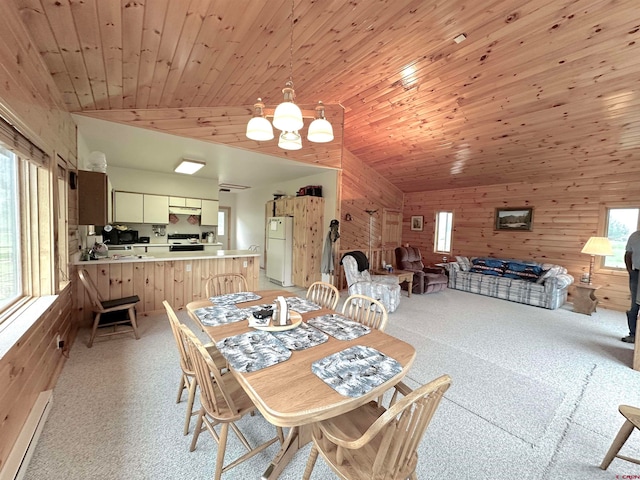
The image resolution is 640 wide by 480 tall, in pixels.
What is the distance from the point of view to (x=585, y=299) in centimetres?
455

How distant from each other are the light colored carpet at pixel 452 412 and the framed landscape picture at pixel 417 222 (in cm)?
428

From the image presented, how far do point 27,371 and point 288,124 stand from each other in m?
2.21

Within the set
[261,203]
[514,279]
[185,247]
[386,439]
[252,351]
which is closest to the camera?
[386,439]

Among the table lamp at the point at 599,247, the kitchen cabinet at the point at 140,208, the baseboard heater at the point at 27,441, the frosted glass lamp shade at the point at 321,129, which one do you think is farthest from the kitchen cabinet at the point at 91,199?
the table lamp at the point at 599,247

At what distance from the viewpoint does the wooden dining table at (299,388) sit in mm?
1036

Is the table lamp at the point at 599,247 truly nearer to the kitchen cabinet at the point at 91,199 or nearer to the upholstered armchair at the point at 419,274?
the upholstered armchair at the point at 419,274

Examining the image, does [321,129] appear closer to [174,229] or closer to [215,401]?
[215,401]

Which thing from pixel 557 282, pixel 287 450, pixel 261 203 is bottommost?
pixel 287 450

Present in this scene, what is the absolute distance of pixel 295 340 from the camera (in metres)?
1.61

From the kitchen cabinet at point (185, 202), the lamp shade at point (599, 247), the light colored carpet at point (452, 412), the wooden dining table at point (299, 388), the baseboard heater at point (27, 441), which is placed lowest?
the light colored carpet at point (452, 412)

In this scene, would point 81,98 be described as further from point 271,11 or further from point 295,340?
point 295,340

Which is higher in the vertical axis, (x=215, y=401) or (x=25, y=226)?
(x=25, y=226)

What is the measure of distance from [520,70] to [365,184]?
148 inches

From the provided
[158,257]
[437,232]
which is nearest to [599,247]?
[437,232]
